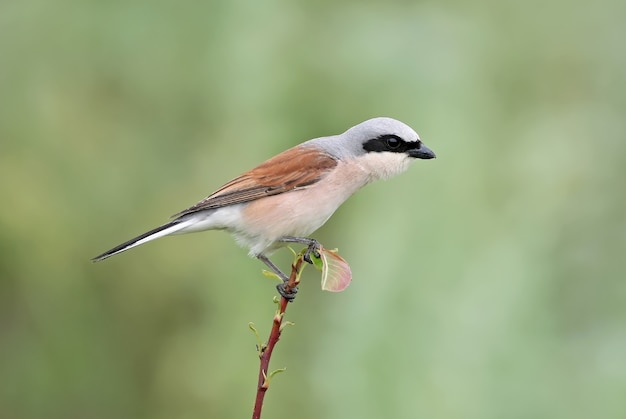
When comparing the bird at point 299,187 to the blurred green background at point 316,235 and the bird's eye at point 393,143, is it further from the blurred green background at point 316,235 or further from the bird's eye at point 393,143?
the blurred green background at point 316,235

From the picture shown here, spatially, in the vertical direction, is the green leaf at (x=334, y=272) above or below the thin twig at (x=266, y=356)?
above

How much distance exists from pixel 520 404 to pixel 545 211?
43.4 inches

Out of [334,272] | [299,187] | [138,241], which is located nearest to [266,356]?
[334,272]

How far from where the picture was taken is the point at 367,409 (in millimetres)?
3760

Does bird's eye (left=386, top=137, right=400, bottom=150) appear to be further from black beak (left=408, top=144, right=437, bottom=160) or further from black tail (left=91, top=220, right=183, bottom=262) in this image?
black tail (left=91, top=220, right=183, bottom=262)

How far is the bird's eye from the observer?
328 cm

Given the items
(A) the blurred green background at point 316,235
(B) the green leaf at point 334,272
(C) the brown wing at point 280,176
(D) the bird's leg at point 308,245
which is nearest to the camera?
(B) the green leaf at point 334,272

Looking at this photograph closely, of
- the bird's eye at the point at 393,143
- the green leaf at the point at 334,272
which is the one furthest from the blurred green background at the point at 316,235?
the green leaf at the point at 334,272

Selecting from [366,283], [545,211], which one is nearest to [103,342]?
[366,283]

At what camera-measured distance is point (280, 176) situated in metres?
3.41

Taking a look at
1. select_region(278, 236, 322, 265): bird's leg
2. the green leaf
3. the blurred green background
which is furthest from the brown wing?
the green leaf

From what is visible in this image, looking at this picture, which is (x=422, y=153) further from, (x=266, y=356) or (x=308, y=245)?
(x=266, y=356)

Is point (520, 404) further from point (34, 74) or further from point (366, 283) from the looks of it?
point (34, 74)

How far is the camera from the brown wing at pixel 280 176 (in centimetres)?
334
